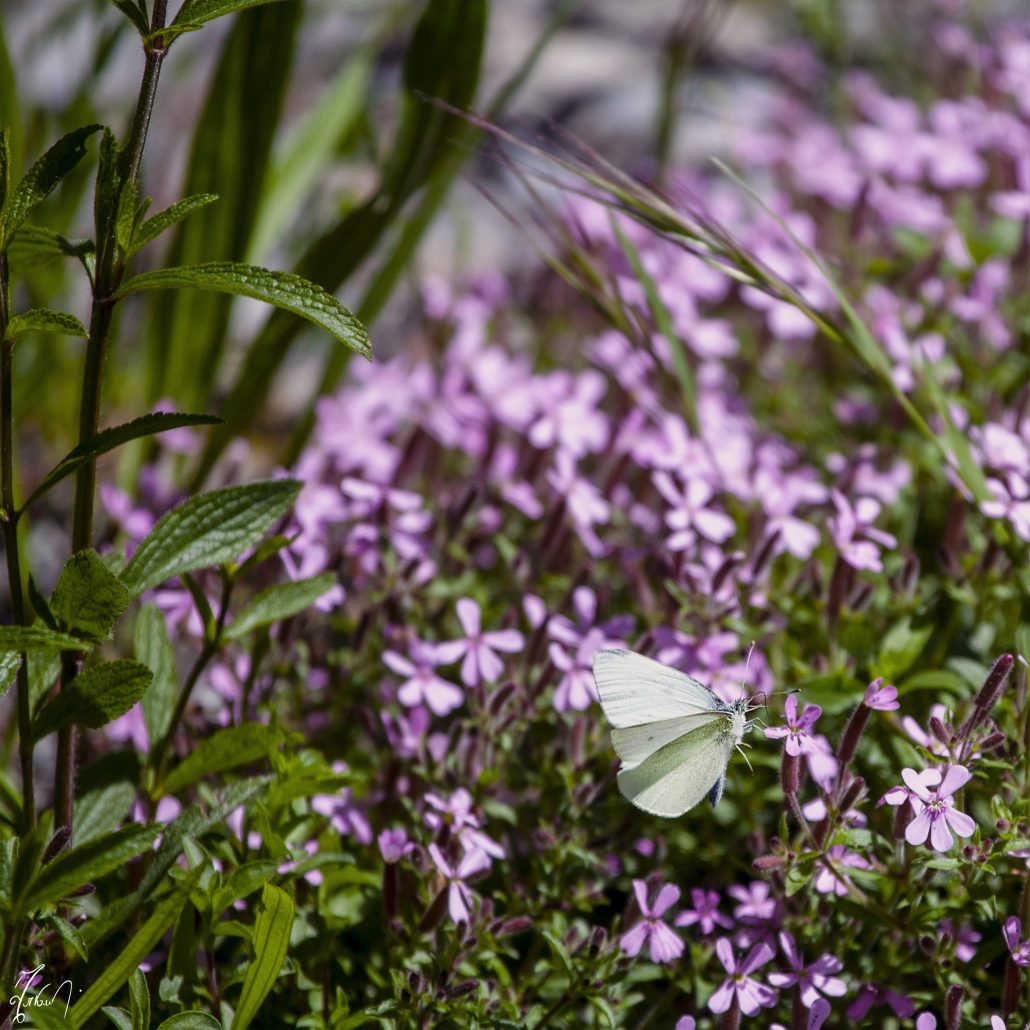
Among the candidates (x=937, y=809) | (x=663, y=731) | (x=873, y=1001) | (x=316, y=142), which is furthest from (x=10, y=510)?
(x=316, y=142)

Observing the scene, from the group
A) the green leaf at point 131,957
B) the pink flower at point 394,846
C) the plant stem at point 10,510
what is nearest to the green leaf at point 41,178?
the plant stem at point 10,510

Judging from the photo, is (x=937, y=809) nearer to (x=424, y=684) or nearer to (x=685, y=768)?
(x=685, y=768)

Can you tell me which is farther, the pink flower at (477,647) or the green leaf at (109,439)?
the pink flower at (477,647)

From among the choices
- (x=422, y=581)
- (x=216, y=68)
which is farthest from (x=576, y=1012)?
(x=216, y=68)

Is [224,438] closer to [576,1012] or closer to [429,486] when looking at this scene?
[429,486]

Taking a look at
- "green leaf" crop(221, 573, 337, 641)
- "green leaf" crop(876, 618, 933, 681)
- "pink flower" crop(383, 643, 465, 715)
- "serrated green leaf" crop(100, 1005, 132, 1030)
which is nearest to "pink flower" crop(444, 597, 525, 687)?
"pink flower" crop(383, 643, 465, 715)

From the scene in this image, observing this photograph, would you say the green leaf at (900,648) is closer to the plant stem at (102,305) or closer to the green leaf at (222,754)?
the green leaf at (222,754)
